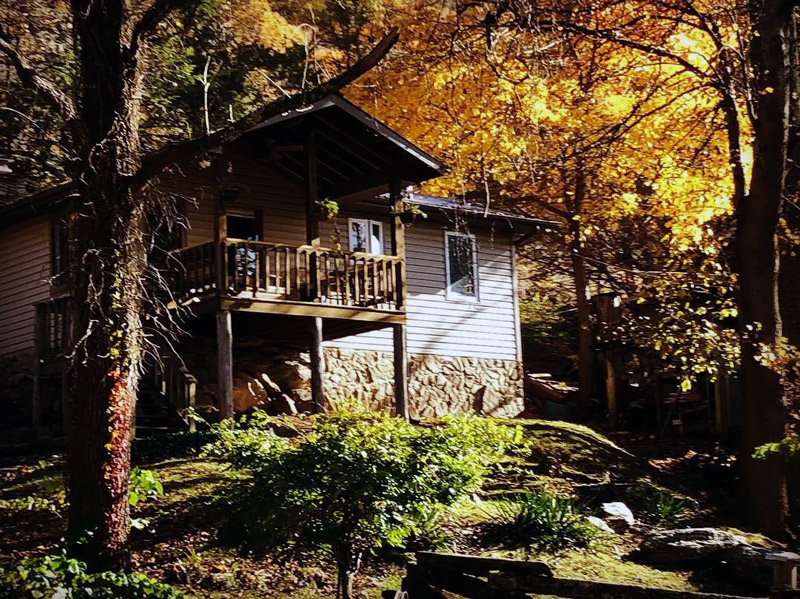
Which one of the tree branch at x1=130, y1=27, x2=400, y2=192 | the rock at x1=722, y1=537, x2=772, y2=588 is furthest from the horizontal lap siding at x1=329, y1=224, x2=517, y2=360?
the tree branch at x1=130, y1=27, x2=400, y2=192

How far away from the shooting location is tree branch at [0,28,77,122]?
8922mm

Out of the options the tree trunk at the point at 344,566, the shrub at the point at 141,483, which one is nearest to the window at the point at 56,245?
the shrub at the point at 141,483

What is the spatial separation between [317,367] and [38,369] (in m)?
6.09

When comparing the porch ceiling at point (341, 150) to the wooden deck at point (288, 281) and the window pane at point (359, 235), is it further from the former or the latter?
the wooden deck at point (288, 281)

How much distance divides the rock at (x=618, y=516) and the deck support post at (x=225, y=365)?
638 centimetres

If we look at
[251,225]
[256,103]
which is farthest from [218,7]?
[251,225]

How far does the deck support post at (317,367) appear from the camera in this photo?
62.0ft

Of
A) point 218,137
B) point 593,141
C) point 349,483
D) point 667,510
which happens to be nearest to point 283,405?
point 593,141

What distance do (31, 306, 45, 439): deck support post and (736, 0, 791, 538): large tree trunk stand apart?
13.3 m

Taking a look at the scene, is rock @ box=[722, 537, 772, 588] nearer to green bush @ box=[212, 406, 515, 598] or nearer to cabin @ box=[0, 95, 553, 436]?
green bush @ box=[212, 406, 515, 598]

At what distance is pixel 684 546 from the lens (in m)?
13.3

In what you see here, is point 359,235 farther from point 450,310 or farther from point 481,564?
point 481,564

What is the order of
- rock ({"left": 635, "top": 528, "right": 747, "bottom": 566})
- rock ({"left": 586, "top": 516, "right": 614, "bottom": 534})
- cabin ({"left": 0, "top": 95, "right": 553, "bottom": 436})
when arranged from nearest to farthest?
1. rock ({"left": 635, "top": 528, "right": 747, "bottom": 566})
2. rock ({"left": 586, "top": 516, "right": 614, "bottom": 534})
3. cabin ({"left": 0, "top": 95, "right": 553, "bottom": 436})

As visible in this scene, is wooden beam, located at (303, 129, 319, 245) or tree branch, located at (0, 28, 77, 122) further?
wooden beam, located at (303, 129, 319, 245)
